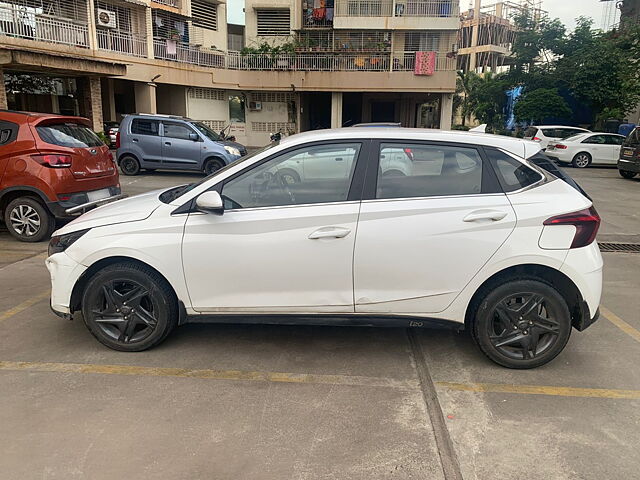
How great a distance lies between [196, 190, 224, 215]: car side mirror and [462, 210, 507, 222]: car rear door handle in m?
1.69

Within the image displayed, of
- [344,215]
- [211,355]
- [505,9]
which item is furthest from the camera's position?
[505,9]

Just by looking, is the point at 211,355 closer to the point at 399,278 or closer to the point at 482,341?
the point at 399,278

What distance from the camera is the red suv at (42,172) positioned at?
6.89 metres

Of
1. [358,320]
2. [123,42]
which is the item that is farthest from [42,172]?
[123,42]

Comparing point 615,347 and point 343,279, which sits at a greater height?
point 343,279

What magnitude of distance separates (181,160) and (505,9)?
52188mm

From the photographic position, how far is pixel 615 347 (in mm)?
4176

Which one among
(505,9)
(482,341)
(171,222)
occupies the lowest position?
(482,341)

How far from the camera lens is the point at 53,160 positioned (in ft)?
22.7

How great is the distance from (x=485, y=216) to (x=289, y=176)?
4.63ft

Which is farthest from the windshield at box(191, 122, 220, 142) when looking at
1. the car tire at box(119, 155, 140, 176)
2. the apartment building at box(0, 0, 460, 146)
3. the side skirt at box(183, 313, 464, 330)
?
the side skirt at box(183, 313, 464, 330)

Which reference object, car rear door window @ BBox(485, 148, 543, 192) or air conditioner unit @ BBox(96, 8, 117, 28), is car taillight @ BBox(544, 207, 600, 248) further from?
air conditioner unit @ BBox(96, 8, 117, 28)

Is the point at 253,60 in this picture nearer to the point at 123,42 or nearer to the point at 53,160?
the point at 123,42

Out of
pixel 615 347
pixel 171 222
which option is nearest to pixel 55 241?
pixel 171 222
